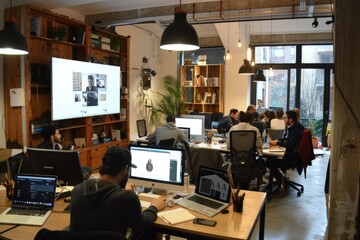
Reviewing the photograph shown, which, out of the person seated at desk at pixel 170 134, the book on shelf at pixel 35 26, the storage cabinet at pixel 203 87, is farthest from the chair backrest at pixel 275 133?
the book on shelf at pixel 35 26

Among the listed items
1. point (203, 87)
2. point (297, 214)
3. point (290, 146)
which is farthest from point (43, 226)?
point (203, 87)

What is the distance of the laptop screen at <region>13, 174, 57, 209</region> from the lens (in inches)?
101

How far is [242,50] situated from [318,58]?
7.56ft

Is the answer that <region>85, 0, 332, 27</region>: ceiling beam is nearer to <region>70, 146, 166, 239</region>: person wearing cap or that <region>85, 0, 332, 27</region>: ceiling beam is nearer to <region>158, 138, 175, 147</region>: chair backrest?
<region>158, 138, 175, 147</region>: chair backrest

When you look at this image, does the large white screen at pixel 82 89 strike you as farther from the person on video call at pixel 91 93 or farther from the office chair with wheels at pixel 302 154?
the office chair with wheels at pixel 302 154

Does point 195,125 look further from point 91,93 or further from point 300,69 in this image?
point 300,69

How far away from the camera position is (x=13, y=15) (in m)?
4.80

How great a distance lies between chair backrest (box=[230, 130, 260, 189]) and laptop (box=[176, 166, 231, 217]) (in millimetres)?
2004

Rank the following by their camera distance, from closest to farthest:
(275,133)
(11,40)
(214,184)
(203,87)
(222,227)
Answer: (222,227)
(214,184)
(11,40)
(275,133)
(203,87)

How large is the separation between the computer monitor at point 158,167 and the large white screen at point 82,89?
8.92 ft

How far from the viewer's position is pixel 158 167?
288 cm

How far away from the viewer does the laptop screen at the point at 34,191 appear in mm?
2557

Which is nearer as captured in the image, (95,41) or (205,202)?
(205,202)

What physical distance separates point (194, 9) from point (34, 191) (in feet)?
14.5
